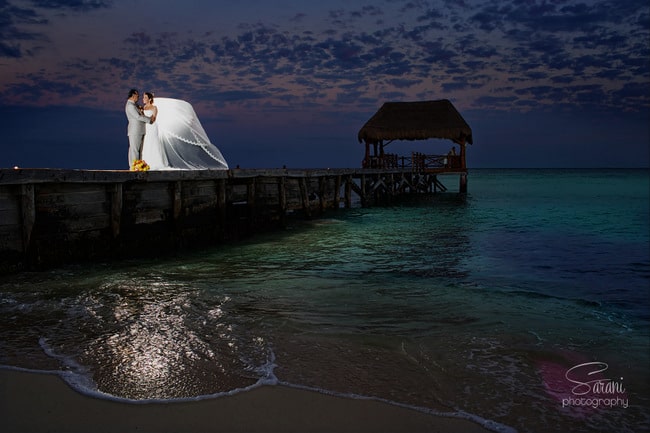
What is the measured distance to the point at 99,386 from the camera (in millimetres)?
3559

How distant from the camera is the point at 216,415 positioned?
10.5 feet

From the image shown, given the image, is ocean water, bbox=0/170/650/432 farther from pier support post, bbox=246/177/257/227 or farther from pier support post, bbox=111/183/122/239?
pier support post, bbox=246/177/257/227

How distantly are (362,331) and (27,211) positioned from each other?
5227 millimetres

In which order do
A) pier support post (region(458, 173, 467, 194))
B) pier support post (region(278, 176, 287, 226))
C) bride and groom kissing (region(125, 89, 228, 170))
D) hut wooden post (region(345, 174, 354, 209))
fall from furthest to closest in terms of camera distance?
pier support post (region(458, 173, 467, 194)) < hut wooden post (region(345, 174, 354, 209)) < pier support post (region(278, 176, 287, 226)) < bride and groom kissing (region(125, 89, 228, 170))

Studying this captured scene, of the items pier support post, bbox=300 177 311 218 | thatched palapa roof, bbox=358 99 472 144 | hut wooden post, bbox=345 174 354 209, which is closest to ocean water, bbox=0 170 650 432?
pier support post, bbox=300 177 311 218

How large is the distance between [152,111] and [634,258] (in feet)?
34.2

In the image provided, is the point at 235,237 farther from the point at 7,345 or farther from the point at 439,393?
the point at 439,393

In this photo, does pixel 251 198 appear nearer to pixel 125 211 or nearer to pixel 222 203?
pixel 222 203

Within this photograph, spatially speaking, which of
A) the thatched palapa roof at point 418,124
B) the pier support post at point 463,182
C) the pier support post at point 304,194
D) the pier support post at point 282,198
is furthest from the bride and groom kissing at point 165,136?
the pier support post at point 463,182

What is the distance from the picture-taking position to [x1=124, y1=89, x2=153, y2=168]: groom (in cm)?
1010

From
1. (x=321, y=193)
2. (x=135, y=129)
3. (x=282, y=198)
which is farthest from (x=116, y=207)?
(x=321, y=193)

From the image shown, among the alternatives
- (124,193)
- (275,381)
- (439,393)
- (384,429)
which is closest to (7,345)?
(275,381)

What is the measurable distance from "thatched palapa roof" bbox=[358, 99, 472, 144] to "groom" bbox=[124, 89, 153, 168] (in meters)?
23.2

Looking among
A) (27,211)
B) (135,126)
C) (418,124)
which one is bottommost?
(27,211)
